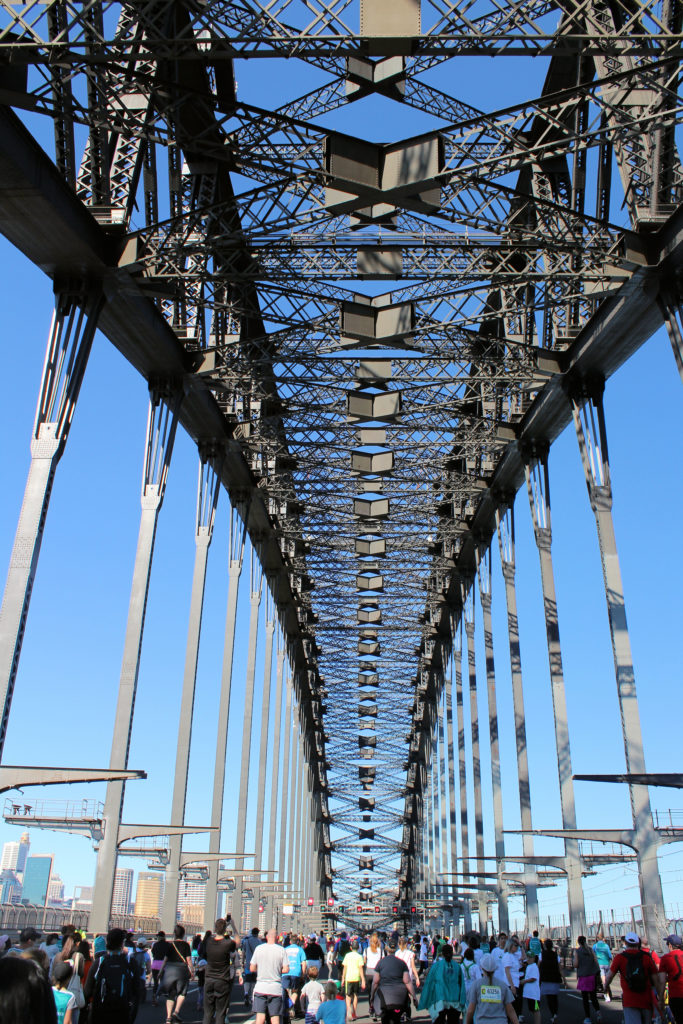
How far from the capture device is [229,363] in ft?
91.9

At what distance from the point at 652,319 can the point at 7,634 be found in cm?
1645

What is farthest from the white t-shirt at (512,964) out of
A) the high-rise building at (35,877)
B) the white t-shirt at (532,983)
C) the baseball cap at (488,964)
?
the high-rise building at (35,877)

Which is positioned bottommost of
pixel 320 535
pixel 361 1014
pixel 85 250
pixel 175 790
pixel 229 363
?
pixel 361 1014

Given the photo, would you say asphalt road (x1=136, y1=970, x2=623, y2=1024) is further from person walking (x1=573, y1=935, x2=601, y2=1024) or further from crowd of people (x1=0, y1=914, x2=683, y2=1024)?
crowd of people (x1=0, y1=914, x2=683, y2=1024)

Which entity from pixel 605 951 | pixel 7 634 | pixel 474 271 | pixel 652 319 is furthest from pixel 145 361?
pixel 605 951

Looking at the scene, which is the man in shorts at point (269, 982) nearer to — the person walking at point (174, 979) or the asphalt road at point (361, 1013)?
the person walking at point (174, 979)

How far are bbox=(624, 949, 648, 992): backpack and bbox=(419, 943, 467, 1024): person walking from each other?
281 centimetres

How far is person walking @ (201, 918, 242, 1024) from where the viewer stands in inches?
492

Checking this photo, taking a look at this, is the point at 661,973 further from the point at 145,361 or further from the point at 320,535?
the point at 320,535

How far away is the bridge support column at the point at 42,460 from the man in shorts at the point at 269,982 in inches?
258

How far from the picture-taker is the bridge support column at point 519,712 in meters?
30.2

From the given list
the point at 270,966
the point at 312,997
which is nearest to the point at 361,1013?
the point at 312,997

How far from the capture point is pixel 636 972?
39.3ft

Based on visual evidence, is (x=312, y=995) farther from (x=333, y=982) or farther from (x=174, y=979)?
(x=174, y=979)
